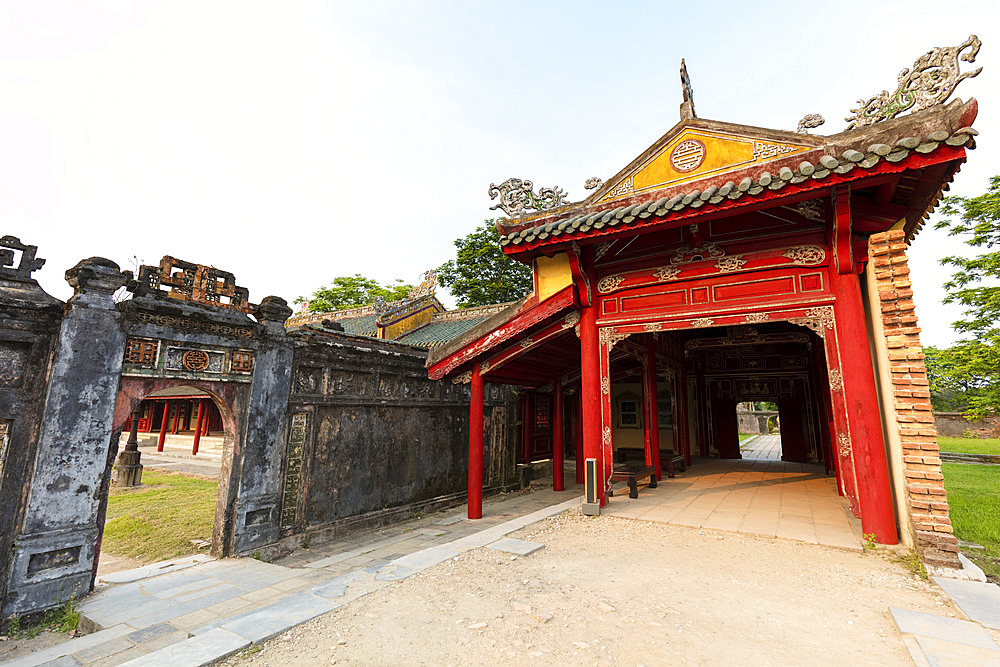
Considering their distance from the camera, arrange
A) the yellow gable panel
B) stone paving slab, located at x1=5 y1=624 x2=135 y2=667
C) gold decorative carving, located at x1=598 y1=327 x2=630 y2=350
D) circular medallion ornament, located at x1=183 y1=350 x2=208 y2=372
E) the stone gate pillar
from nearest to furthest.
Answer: stone paving slab, located at x1=5 y1=624 x2=135 y2=667 → the stone gate pillar → circular medallion ornament, located at x1=183 y1=350 x2=208 y2=372 → the yellow gable panel → gold decorative carving, located at x1=598 y1=327 x2=630 y2=350

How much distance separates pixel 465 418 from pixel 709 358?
28.5 ft

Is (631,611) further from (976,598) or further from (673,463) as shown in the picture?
(673,463)

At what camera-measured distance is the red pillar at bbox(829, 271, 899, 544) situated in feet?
15.7

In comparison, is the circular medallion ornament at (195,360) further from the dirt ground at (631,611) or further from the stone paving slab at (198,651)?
the dirt ground at (631,611)

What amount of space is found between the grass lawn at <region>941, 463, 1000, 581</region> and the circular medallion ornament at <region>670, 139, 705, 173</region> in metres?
6.35

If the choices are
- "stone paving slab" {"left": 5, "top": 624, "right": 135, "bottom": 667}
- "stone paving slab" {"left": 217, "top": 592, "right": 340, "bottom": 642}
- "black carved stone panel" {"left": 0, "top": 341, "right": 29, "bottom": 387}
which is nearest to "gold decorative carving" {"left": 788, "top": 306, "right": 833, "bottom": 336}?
"stone paving slab" {"left": 217, "top": 592, "right": 340, "bottom": 642}

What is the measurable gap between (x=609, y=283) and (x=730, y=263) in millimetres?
1783

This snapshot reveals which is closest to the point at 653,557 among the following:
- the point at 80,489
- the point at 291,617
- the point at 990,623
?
the point at 990,623

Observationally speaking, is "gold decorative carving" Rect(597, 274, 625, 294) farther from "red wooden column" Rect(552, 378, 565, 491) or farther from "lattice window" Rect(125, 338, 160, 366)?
"lattice window" Rect(125, 338, 160, 366)

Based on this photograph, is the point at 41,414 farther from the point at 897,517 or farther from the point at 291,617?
the point at 897,517

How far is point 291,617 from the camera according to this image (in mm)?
3266

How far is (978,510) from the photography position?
27.2 feet

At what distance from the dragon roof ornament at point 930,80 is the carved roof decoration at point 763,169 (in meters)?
0.15

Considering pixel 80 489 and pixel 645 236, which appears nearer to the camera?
pixel 80 489
